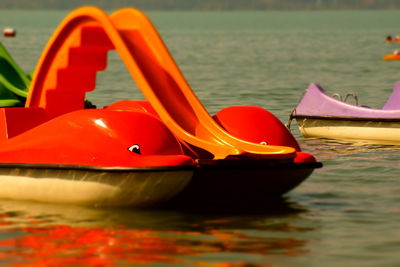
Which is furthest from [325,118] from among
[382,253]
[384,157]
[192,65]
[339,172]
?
[192,65]

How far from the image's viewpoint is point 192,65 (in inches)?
2613

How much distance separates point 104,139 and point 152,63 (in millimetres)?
2130

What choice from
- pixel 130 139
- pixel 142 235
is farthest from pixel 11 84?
pixel 142 235

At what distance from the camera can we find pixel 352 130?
24.5 m

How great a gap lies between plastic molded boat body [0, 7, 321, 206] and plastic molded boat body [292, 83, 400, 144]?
25.3 feet

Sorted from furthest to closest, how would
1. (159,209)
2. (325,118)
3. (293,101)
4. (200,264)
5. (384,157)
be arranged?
(293,101) < (325,118) < (384,157) < (159,209) < (200,264)

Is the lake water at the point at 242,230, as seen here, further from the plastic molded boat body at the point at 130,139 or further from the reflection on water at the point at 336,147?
the reflection on water at the point at 336,147

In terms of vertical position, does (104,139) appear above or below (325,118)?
above

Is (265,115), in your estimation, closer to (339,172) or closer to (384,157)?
(339,172)

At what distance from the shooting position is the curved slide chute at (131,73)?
1562cm

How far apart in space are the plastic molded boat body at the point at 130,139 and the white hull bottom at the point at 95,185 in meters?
0.01

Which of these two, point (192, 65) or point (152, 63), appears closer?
point (152, 63)

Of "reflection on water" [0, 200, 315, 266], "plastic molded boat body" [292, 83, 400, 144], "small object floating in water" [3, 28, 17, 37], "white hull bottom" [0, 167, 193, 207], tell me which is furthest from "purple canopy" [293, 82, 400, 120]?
"small object floating in water" [3, 28, 17, 37]

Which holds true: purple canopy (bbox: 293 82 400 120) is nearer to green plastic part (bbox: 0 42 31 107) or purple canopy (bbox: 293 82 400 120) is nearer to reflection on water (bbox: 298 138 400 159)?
reflection on water (bbox: 298 138 400 159)
